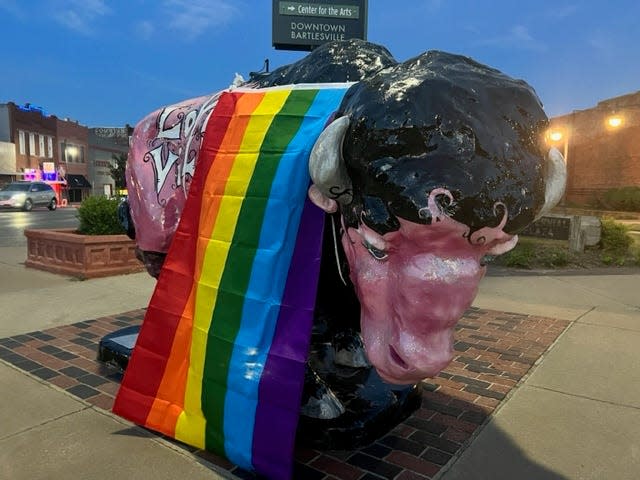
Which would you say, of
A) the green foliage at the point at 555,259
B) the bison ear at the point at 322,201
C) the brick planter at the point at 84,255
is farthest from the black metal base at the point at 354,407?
the green foliage at the point at 555,259

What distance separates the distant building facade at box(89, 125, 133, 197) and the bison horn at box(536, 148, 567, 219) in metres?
49.5

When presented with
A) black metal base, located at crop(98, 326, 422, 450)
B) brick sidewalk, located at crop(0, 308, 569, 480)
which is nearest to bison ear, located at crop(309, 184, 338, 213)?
black metal base, located at crop(98, 326, 422, 450)

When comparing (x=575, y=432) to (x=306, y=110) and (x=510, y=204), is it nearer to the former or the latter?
(x=510, y=204)

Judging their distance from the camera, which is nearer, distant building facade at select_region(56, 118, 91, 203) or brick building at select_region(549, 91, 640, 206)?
brick building at select_region(549, 91, 640, 206)

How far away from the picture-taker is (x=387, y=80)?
1872 millimetres

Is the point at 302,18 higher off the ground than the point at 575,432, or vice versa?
the point at 302,18

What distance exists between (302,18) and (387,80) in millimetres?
9672

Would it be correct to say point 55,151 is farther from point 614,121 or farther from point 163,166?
point 163,166

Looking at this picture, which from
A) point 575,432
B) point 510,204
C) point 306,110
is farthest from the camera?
point 575,432

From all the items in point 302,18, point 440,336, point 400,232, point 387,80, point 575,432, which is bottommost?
point 575,432

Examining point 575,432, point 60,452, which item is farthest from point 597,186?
point 60,452

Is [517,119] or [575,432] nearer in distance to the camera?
[517,119]

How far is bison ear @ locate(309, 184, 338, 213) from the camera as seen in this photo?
6.73 ft

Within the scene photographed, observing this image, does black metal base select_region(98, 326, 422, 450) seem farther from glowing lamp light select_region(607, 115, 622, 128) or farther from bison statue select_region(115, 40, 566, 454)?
glowing lamp light select_region(607, 115, 622, 128)
